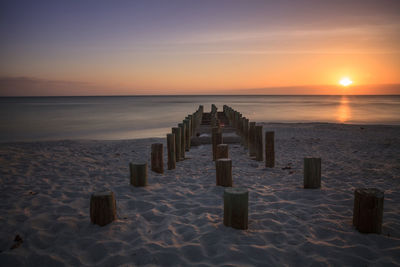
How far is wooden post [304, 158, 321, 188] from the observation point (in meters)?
Answer: 4.48

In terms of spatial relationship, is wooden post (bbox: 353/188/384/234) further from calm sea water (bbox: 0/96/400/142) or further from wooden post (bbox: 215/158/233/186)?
calm sea water (bbox: 0/96/400/142)

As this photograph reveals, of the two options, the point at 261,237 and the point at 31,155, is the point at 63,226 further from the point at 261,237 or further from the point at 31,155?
the point at 31,155

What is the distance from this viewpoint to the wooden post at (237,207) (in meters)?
3.08

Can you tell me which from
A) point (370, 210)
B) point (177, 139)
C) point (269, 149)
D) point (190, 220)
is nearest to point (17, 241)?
point (190, 220)

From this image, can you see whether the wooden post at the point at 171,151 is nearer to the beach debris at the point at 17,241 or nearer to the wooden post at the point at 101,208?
the wooden post at the point at 101,208

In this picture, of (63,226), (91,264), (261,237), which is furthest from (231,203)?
(63,226)

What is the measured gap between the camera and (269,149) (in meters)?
6.09

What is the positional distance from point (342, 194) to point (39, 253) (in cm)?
443

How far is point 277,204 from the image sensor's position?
12.9 ft

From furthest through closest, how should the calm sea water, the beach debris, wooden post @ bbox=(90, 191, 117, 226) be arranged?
the calm sea water, wooden post @ bbox=(90, 191, 117, 226), the beach debris

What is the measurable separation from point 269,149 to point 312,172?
64.9 inches

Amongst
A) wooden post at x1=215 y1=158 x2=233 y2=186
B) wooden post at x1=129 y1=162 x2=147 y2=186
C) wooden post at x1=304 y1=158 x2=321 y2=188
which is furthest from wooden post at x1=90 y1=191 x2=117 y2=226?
wooden post at x1=304 y1=158 x2=321 y2=188

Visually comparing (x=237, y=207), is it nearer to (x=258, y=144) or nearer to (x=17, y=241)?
(x=17, y=241)

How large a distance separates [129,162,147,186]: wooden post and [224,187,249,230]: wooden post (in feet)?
6.71
